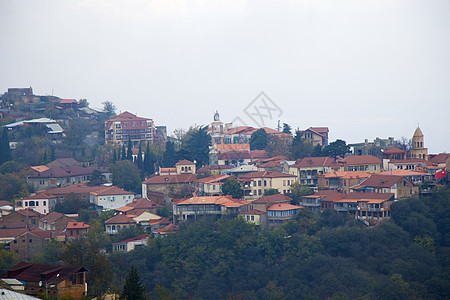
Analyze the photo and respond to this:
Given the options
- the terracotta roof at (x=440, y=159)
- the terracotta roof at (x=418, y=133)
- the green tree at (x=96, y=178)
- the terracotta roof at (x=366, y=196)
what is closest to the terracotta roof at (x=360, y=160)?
the terracotta roof at (x=418, y=133)

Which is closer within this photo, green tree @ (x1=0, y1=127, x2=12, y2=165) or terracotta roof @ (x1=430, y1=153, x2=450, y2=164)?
terracotta roof @ (x1=430, y1=153, x2=450, y2=164)

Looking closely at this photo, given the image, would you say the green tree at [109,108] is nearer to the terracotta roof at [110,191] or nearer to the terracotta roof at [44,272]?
the terracotta roof at [110,191]

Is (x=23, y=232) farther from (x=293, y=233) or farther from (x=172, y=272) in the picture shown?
(x=293, y=233)

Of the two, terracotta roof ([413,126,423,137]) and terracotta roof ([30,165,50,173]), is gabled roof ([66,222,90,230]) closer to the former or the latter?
terracotta roof ([30,165,50,173])

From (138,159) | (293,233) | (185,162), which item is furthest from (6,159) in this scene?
(293,233)

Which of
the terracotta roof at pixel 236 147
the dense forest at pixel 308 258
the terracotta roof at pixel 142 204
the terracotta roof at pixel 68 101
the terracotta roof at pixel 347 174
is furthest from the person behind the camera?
the terracotta roof at pixel 68 101

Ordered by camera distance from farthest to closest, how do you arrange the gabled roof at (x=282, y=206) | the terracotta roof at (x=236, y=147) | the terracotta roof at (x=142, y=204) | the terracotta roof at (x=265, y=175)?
Answer: the terracotta roof at (x=236, y=147) < the terracotta roof at (x=142, y=204) < the terracotta roof at (x=265, y=175) < the gabled roof at (x=282, y=206)

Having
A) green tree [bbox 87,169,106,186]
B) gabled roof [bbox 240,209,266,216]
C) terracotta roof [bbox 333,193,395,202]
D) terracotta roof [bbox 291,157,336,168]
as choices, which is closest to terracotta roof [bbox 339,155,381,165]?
terracotta roof [bbox 291,157,336,168]
